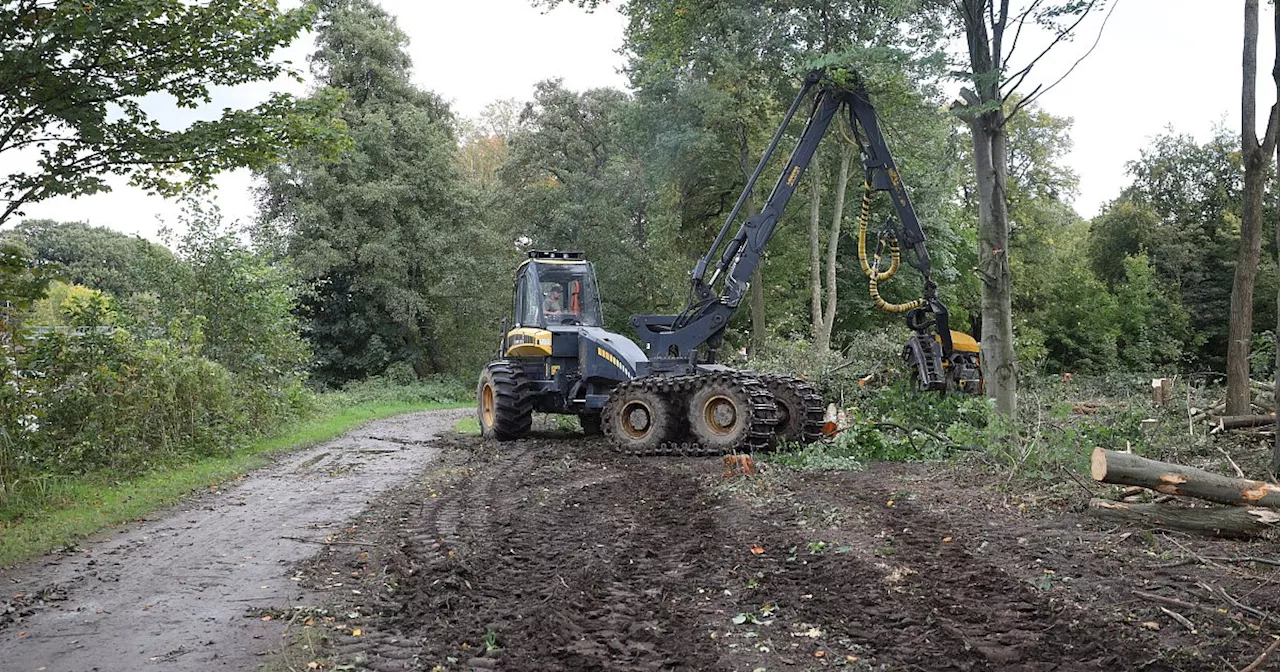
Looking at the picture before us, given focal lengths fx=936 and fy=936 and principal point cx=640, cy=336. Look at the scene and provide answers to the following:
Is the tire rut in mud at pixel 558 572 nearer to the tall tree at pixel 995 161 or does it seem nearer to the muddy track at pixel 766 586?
the muddy track at pixel 766 586

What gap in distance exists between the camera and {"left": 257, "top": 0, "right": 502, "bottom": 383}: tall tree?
32.5m

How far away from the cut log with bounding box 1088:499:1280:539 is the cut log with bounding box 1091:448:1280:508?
0.08 meters

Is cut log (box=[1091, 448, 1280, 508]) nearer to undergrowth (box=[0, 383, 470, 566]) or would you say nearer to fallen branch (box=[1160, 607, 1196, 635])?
fallen branch (box=[1160, 607, 1196, 635])

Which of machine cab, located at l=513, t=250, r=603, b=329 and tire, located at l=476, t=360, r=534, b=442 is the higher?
machine cab, located at l=513, t=250, r=603, b=329

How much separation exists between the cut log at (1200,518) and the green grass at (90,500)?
7832mm

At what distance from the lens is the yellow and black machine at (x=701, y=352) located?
39.2 feet

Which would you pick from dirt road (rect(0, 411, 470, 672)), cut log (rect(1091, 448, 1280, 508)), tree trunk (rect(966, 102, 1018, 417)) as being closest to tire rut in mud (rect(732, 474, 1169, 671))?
cut log (rect(1091, 448, 1280, 508))

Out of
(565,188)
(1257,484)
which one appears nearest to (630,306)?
(565,188)

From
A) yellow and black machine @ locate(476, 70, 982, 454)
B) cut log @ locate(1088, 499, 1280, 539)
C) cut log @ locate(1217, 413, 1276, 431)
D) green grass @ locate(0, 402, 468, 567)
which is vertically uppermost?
yellow and black machine @ locate(476, 70, 982, 454)

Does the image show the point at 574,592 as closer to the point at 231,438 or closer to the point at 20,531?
the point at 20,531

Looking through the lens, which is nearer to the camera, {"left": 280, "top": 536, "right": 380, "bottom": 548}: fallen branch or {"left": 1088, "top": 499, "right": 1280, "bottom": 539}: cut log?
{"left": 1088, "top": 499, "right": 1280, "bottom": 539}: cut log

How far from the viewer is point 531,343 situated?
14.7 m

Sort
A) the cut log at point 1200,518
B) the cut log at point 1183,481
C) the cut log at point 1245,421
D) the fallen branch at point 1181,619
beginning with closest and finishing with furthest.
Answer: the fallen branch at point 1181,619, the cut log at point 1200,518, the cut log at point 1183,481, the cut log at point 1245,421

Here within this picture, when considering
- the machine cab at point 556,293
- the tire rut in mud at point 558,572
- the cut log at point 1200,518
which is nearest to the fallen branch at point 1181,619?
the cut log at point 1200,518
